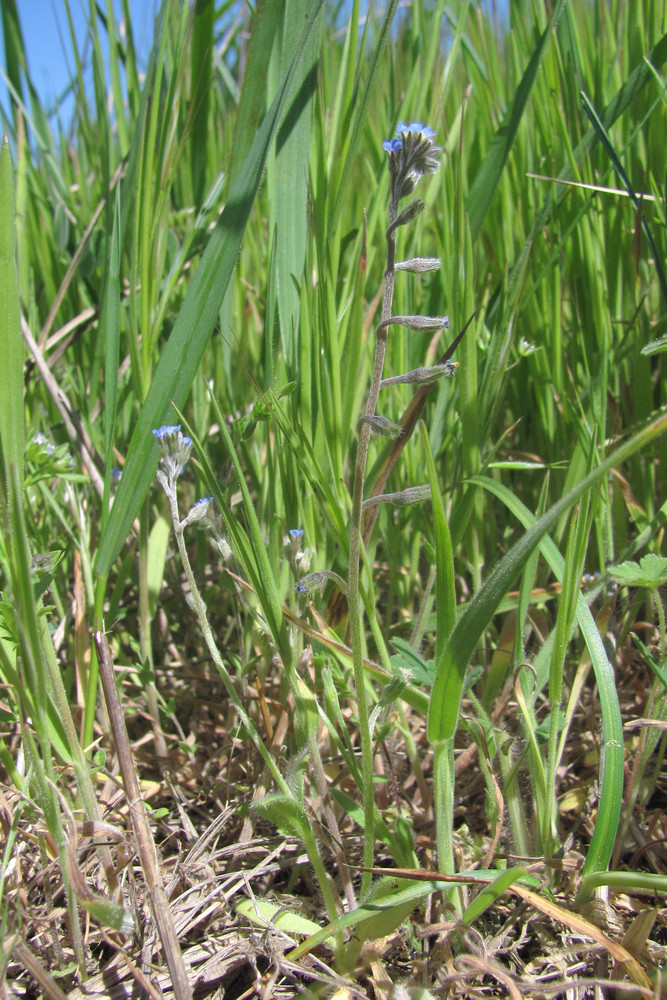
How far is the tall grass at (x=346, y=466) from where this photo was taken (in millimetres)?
946

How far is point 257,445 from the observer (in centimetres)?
149

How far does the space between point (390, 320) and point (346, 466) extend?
1.81 feet

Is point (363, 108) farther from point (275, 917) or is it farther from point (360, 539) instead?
point (275, 917)

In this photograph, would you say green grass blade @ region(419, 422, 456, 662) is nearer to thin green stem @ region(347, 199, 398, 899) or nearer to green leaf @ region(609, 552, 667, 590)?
thin green stem @ region(347, 199, 398, 899)

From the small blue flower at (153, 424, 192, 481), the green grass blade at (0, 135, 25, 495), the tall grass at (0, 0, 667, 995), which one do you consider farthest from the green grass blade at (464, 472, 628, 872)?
the green grass blade at (0, 135, 25, 495)

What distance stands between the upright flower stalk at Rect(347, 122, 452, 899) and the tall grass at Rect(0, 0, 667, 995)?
12 mm

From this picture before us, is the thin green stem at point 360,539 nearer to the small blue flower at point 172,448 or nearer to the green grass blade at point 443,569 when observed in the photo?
the green grass blade at point 443,569

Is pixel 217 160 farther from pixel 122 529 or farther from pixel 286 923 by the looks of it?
pixel 286 923

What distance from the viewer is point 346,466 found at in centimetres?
141

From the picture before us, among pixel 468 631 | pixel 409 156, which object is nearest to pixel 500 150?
pixel 409 156

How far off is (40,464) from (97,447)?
1.08 feet

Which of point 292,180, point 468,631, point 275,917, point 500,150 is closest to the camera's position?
point 468,631

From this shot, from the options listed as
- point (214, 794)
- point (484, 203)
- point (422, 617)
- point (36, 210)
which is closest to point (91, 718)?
point (214, 794)

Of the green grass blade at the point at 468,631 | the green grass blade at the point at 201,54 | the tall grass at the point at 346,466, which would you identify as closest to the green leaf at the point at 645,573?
the tall grass at the point at 346,466
